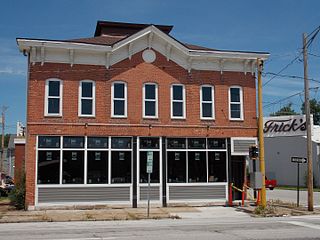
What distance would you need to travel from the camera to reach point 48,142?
2233cm

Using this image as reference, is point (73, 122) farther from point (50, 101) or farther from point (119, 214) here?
point (119, 214)

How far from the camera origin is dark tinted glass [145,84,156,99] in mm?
23938

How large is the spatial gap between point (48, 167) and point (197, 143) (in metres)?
7.87

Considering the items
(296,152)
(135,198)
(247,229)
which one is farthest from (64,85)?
(296,152)

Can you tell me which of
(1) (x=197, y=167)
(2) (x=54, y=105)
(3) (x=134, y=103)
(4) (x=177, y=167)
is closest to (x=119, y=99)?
(3) (x=134, y=103)

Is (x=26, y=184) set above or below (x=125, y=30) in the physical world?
below

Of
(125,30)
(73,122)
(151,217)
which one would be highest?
(125,30)

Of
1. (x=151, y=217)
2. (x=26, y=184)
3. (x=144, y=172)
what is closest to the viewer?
(x=151, y=217)

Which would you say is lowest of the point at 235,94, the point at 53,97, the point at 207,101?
the point at 53,97

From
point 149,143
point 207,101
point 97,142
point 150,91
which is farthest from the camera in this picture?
point 207,101

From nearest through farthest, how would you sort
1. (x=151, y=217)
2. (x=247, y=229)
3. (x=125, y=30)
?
(x=247, y=229), (x=151, y=217), (x=125, y=30)

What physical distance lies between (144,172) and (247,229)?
9313 mm

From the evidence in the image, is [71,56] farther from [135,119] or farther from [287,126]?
[287,126]

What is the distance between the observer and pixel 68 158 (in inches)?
885
